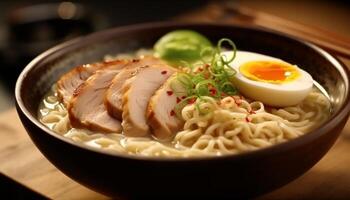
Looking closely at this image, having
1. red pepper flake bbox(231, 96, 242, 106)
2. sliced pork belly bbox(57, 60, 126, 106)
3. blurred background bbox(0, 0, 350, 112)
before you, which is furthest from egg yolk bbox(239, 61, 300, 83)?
blurred background bbox(0, 0, 350, 112)

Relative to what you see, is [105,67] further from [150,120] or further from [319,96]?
[319,96]

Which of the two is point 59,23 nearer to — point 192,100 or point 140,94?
point 140,94

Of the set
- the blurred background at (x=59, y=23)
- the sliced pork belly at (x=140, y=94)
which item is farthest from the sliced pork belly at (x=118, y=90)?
the blurred background at (x=59, y=23)

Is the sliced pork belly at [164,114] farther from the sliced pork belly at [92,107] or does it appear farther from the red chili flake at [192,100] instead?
the sliced pork belly at [92,107]

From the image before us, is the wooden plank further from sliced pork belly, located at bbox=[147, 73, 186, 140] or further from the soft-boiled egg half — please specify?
sliced pork belly, located at bbox=[147, 73, 186, 140]

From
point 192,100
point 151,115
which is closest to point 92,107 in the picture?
point 151,115

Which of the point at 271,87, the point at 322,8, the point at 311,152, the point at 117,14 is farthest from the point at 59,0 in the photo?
the point at 311,152
